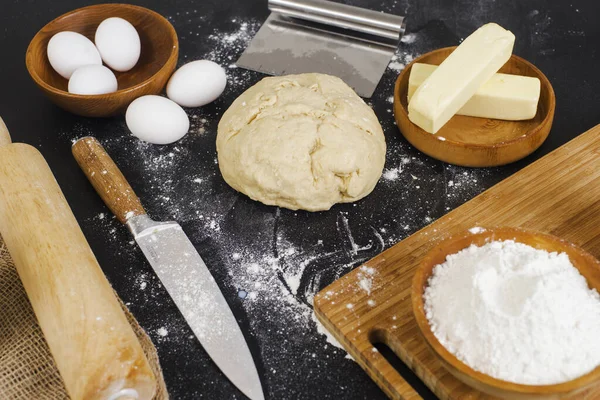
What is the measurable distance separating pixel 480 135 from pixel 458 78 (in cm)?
18

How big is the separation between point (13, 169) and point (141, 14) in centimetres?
75

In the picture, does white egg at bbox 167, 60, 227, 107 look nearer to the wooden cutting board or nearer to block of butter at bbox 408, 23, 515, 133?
block of butter at bbox 408, 23, 515, 133

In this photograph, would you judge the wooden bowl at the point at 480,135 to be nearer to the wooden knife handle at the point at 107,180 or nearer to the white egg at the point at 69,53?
the wooden knife handle at the point at 107,180

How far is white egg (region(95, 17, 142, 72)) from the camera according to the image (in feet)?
5.93

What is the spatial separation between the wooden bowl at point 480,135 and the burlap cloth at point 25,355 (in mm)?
841

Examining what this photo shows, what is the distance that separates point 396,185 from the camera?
5.41ft

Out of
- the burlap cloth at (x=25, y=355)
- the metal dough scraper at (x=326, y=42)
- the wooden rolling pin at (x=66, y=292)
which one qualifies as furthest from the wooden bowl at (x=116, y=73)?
the burlap cloth at (x=25, y=355)

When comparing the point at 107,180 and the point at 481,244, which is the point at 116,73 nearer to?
the point at 107,180

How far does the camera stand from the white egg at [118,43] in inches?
71.1

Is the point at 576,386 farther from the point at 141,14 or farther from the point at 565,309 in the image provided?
the point at 141,14

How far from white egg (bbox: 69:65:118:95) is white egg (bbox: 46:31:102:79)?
0.14 ft

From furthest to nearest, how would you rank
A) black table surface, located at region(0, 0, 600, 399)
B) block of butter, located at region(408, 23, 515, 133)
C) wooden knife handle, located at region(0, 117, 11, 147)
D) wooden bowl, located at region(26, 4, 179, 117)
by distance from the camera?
wooden bowl, located at region(26, 4, 179, 117) < block of butter, located at region(408, 23, 515, 133) < wooden knife handle, located at region(0, 117, 11, 147) < black table surface, located at region(0, 0, 600, 399)

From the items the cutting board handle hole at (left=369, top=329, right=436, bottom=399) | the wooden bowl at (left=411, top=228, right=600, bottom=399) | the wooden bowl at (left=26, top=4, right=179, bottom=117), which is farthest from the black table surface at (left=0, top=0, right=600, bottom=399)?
the wooden bowl at (left=411, top=228, right=600, bottom=399)

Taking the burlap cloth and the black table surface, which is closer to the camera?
the burlap cloth
